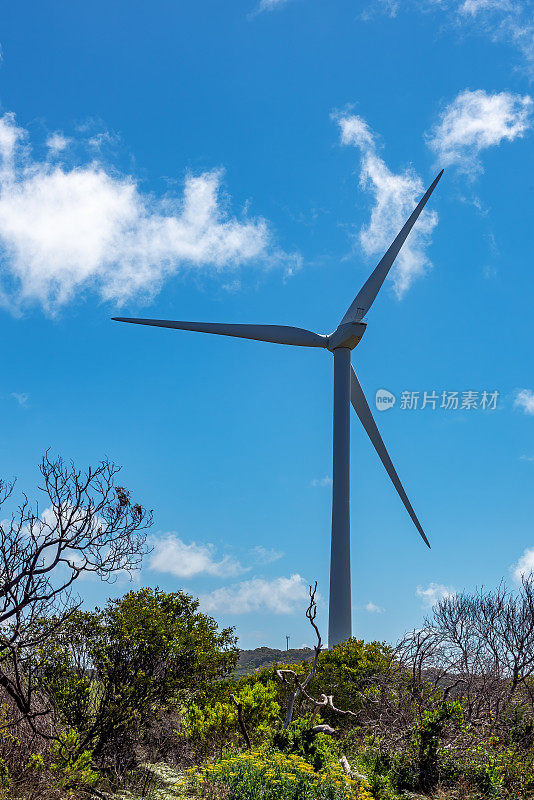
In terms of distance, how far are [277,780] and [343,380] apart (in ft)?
63.3

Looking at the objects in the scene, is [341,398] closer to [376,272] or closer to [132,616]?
[376,272]

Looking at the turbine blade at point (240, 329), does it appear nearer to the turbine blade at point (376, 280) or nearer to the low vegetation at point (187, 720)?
the turbine blade at point (376, 280)

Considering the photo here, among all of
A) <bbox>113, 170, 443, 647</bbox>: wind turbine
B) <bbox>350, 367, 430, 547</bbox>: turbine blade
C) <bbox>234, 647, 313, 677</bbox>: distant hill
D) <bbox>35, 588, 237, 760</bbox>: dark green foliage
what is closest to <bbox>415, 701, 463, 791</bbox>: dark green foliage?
<bbox>35, 588, 237, 760</bbox>: dark green foliage

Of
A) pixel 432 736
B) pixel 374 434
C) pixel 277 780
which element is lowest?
pixel 277 780

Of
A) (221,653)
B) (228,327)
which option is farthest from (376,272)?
(221,653)

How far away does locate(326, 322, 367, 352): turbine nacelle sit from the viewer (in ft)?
86.6

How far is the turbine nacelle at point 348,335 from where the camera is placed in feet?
86.6

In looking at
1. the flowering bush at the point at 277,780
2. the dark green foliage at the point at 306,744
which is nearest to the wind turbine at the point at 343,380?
the dark green foliage at the point at 306,744

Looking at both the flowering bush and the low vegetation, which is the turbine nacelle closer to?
the low vegetation

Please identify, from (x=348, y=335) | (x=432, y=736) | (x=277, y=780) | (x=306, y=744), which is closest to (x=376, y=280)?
(x=348, y=335)

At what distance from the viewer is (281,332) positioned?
26.5m

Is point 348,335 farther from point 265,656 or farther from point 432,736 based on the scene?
point 265,656

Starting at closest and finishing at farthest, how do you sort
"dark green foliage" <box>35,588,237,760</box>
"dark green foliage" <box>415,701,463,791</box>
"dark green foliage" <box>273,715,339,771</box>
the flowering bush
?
the flowering bush
"dark green foliage" <box>273,715,339,771</box>
"dark green foliage" <box>415,701,463,791</box>
"dark green foliage" <box>35,588,237,760</box>

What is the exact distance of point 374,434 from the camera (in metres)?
26.2
